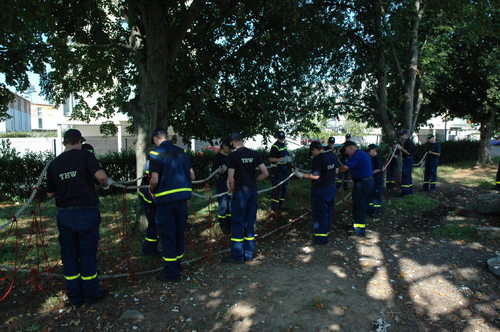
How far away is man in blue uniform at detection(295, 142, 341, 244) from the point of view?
6.43 m

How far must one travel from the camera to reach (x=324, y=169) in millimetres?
6414

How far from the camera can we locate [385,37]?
9.98 m

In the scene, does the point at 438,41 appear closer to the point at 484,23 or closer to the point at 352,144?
the point at 484,23

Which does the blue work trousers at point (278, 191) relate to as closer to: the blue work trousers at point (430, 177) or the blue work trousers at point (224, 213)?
the blue work trousers at point (224, 213)

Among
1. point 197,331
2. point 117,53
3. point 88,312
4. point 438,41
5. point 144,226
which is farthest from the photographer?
point 438,41

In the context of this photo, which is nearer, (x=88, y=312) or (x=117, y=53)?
(x=88, y=312)

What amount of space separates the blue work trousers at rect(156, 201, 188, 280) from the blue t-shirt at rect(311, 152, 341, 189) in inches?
103

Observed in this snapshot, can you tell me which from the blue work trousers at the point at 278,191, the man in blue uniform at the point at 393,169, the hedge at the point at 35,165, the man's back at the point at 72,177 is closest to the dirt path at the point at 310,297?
the man's back at the point at 72,177

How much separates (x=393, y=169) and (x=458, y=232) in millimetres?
4834

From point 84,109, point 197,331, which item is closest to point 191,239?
point 197,331

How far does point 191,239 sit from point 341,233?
301 cm

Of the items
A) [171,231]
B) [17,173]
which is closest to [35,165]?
[17,173]

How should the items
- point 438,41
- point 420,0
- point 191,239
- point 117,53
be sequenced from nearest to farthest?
point 191,239
point 117,53
point 420,0
point 438,41

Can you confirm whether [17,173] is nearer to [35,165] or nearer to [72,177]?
Result: [35,165]
